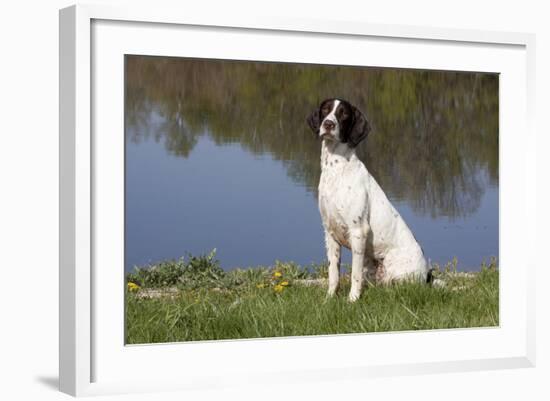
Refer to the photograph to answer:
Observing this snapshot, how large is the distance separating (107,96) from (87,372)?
1.74 meters

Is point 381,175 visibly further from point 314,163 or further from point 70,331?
point 70,331

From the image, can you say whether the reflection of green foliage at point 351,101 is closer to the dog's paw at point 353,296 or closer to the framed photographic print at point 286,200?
the framed photographic print at point 286,200

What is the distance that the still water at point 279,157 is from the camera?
25.6 ft

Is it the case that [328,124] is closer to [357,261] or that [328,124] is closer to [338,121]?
[338,121]

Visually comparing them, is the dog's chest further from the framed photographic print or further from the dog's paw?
the dog's paw

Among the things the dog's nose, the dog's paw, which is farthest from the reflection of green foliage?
the dog's paw

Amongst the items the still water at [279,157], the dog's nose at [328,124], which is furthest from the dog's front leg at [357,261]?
the dog's nose at [328,124]

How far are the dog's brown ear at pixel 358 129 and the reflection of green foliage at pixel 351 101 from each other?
0.26 feet

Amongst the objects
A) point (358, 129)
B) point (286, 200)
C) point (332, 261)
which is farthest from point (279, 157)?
point (332, 261)

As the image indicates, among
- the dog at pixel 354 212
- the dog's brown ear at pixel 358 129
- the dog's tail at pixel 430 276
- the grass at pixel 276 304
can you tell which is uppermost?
the dog's brown ear at pixel 358 129

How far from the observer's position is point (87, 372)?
7.26 meters

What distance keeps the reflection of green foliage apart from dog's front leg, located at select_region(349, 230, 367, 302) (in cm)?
47

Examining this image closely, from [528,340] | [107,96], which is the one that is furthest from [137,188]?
[528,340]

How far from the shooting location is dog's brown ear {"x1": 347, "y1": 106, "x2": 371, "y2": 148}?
8.58 meters
